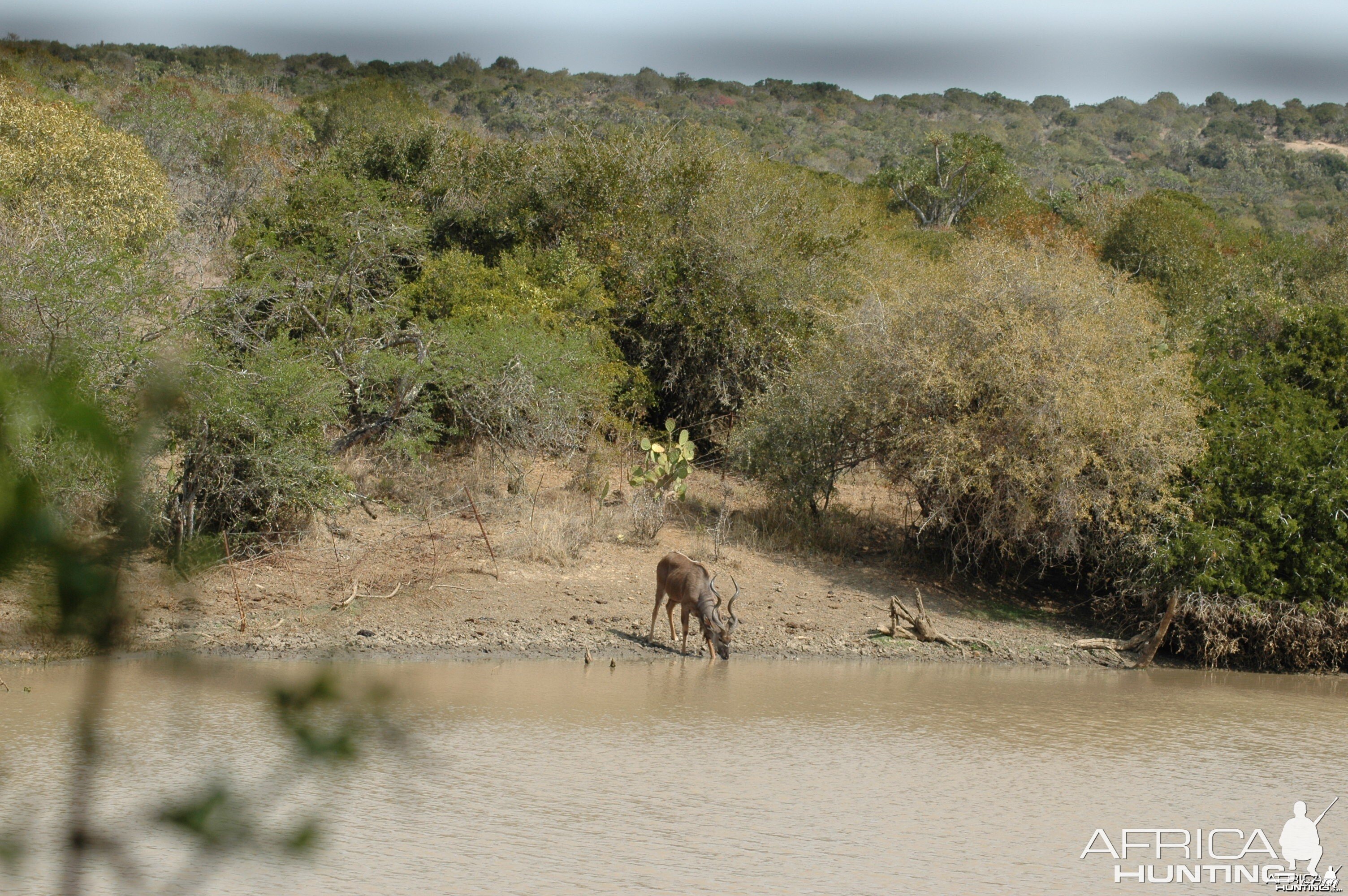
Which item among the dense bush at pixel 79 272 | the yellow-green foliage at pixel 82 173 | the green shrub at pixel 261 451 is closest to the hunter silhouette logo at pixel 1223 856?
the dense bush at pixel 79 272

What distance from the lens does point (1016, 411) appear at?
13742mm

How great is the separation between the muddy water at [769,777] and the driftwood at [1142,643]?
95 cm

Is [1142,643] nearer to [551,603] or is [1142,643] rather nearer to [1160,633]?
[1160,633]

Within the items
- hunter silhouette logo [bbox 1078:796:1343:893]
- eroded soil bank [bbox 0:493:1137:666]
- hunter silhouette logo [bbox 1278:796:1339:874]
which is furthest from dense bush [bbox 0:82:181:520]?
hunter silhouette logo [bbox 1278:796:1339:874]

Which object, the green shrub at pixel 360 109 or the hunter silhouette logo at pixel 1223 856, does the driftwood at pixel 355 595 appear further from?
the green shrub at pixel 360 109

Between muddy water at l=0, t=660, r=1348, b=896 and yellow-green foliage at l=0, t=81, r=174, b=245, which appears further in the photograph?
yellow-green foliage at l=0, t=81, r=174, b=245

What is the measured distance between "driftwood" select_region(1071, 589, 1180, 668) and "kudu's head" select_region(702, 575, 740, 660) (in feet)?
13.8

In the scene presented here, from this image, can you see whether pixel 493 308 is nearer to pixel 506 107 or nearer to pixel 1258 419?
pixel 1258 419

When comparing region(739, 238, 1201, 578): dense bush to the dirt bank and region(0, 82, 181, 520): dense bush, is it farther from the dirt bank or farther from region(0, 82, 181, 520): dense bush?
region(0, 82, 181, 520): dense bush

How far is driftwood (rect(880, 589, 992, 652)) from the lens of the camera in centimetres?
1351

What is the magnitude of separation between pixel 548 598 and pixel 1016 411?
577 cm

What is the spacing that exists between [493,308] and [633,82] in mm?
75277

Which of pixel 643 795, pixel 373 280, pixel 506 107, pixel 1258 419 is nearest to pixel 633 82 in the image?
pixel 506 107

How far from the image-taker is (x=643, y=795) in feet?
26.2
